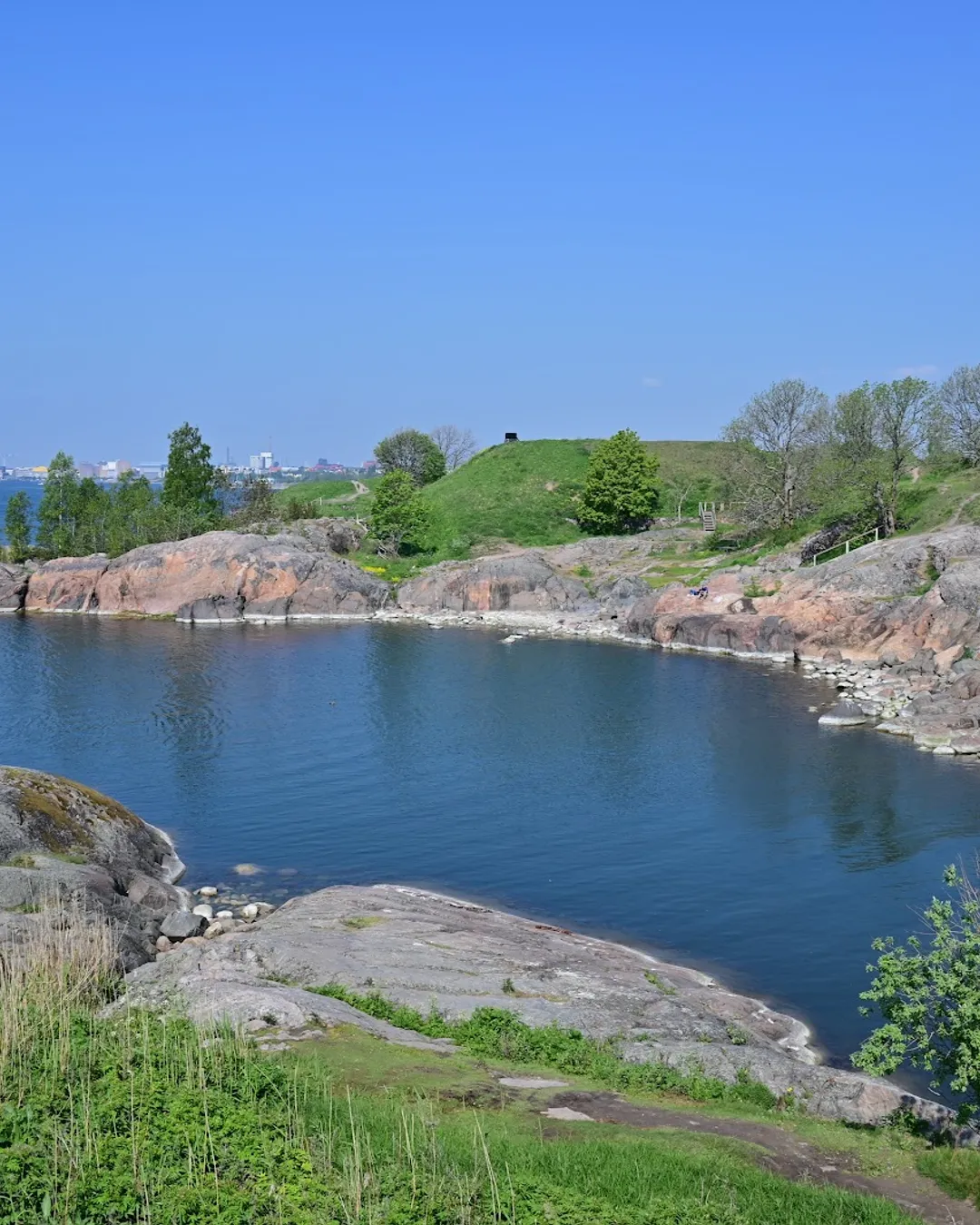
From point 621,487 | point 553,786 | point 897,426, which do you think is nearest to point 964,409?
point 897,426

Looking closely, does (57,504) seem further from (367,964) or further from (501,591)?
(367,964)

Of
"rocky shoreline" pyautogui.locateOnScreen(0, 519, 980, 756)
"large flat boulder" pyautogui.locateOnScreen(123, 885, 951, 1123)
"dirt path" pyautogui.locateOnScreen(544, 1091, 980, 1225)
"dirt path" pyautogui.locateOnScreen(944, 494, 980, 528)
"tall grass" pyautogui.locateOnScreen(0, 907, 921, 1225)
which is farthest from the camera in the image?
"dirt path" pyautogui.locateOnScreen(944, 494, 980, 528)

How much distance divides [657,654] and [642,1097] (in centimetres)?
6405

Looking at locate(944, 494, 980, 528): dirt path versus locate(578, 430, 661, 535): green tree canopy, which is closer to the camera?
locate(944, 494, 980, 528): dirt path

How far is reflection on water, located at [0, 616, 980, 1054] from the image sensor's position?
127ft

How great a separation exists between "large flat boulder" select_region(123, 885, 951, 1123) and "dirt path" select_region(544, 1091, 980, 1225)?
2.81 meters

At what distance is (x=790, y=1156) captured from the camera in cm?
1945

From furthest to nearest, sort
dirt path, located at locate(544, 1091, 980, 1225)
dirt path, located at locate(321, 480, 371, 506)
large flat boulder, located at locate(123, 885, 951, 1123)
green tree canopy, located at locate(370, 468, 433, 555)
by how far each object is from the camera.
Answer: dirt path, located at locate(321, 480, 371, 506) → green tree canopy, located at locate(370, 468, 433, 555) → large flat boulder, located at locate(123, 885, 951, 1123) → dirt path, located at locate(544, 1091, 980, 1225)

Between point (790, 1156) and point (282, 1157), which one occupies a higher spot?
point (282, 1157)

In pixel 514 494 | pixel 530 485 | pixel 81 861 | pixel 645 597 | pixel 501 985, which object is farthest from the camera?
pixel 530 485

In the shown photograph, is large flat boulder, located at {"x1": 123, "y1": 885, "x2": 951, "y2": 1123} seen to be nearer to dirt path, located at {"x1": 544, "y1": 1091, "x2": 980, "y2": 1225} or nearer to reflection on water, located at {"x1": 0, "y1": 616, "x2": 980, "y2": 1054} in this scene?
dirt path, located at {"x1": 544, "y1": 1091, "x2": 980, "y2": 1225}

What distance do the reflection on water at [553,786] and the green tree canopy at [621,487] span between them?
41475 mm

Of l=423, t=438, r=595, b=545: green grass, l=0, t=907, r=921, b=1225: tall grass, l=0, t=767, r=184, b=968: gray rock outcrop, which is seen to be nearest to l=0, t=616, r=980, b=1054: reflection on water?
l=0, t=767, r=184, b=968: gray rock outcrop

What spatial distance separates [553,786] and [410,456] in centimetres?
11824
